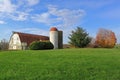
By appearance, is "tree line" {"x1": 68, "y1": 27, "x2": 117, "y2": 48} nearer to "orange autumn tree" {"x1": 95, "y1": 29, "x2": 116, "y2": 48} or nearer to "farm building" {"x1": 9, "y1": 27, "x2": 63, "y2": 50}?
"orange autumn tree" {"x1": 95, "y1": 29, "x2": 116, "y2": 48}

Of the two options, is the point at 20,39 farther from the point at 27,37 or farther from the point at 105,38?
the point at 105,38

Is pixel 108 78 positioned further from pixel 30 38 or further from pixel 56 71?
pixel 30 38

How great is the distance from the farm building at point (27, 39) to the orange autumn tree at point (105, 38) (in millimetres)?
13724

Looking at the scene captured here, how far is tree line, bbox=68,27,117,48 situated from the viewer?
171ft

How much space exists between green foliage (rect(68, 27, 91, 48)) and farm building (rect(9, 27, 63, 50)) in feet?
15.3

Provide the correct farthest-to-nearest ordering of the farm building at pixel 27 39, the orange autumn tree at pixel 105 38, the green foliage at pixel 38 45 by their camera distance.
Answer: the orange autumn tree at pixel 105 38, the farm building at pixel 27 39, the green foliage at pixel 38 45

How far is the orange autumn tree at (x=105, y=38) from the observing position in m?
61.1

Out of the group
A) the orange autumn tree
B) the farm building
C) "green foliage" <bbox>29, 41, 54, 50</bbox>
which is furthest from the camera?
the orange autumn tree

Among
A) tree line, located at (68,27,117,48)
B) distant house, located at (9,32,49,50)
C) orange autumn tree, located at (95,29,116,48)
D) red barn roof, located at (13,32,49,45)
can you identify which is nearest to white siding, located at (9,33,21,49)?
distant house, located at (9,32,49,50)

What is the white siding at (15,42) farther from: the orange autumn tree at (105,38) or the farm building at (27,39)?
the orange autumn tree at (105,38)

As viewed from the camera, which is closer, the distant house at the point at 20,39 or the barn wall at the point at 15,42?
the distant house at the point at 20,39

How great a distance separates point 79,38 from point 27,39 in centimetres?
1182

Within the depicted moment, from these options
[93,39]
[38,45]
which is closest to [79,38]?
[93,39]

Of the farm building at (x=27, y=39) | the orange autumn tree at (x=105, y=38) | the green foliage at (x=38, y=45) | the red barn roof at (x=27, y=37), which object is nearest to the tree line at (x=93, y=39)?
the orange autumn tree at (x=105, y=38)
